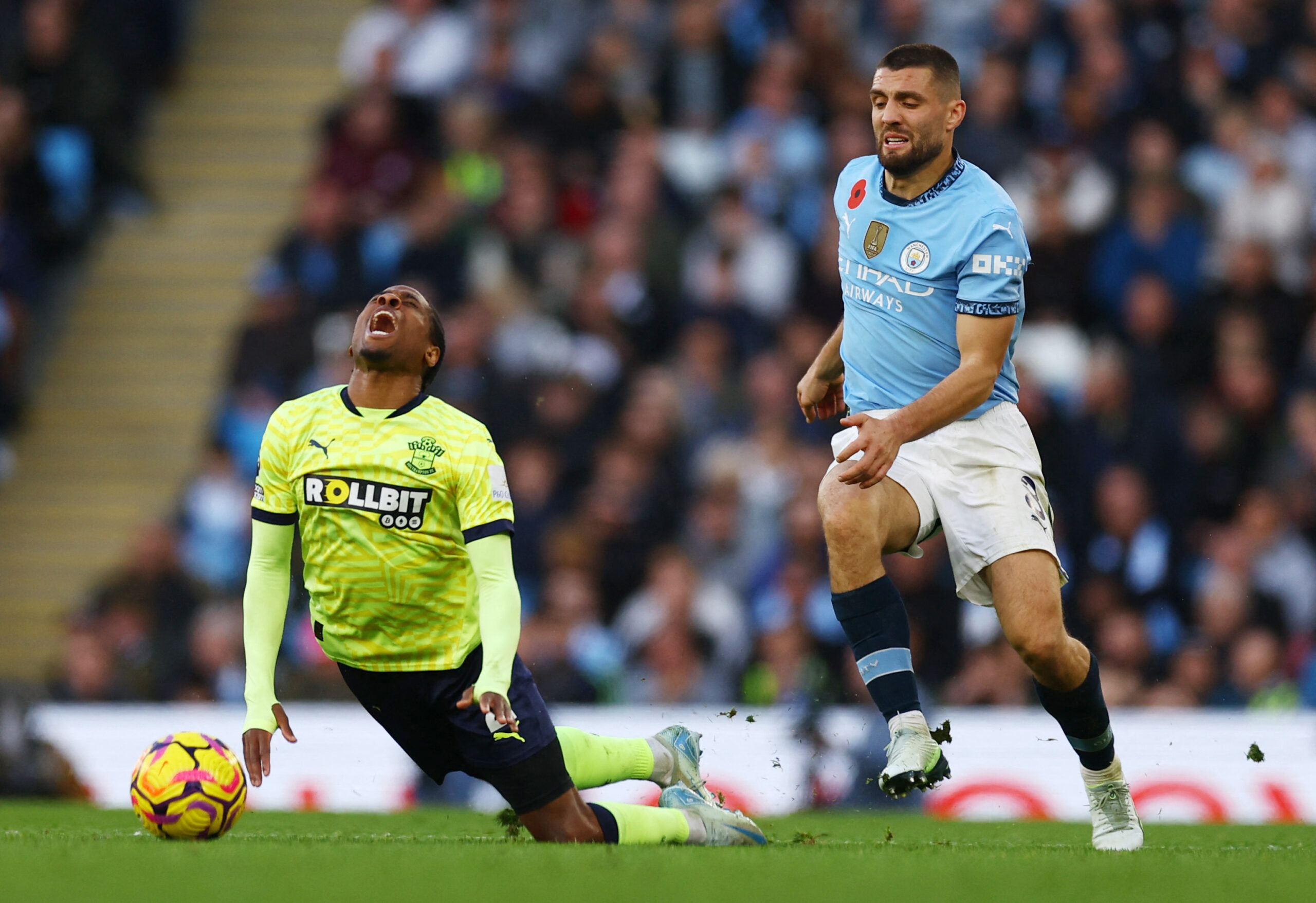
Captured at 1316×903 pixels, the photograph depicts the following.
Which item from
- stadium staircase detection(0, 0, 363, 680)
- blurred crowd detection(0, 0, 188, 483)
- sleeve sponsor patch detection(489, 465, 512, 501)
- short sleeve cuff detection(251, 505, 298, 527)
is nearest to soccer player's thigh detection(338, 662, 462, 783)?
short sleeve cuff detection(251, 505, 298, 527)

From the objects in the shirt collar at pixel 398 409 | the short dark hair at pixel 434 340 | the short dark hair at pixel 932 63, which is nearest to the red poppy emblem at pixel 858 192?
the short dark hair at pixel 932 63

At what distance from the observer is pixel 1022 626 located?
216 inches

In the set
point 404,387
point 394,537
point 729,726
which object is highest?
point 404,387

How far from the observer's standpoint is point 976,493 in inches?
221

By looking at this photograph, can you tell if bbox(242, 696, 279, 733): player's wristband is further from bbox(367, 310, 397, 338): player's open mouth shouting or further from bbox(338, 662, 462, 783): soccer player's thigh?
bbox(367, 310, 397, 338): player's open mouth shouting

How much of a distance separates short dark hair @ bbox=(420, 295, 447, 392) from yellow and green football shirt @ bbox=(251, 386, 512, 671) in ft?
0.26

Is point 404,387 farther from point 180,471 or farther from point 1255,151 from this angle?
point 180,471

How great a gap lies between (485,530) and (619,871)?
110cm

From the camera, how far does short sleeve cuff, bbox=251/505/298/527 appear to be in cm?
540

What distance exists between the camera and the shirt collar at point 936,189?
575cm

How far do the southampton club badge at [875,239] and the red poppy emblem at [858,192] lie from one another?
0.13 metres

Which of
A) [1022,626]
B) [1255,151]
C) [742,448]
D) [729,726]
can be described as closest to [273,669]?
[1022,626]

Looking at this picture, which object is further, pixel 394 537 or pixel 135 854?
pixel 394 537

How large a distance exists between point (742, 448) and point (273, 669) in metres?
5.26
